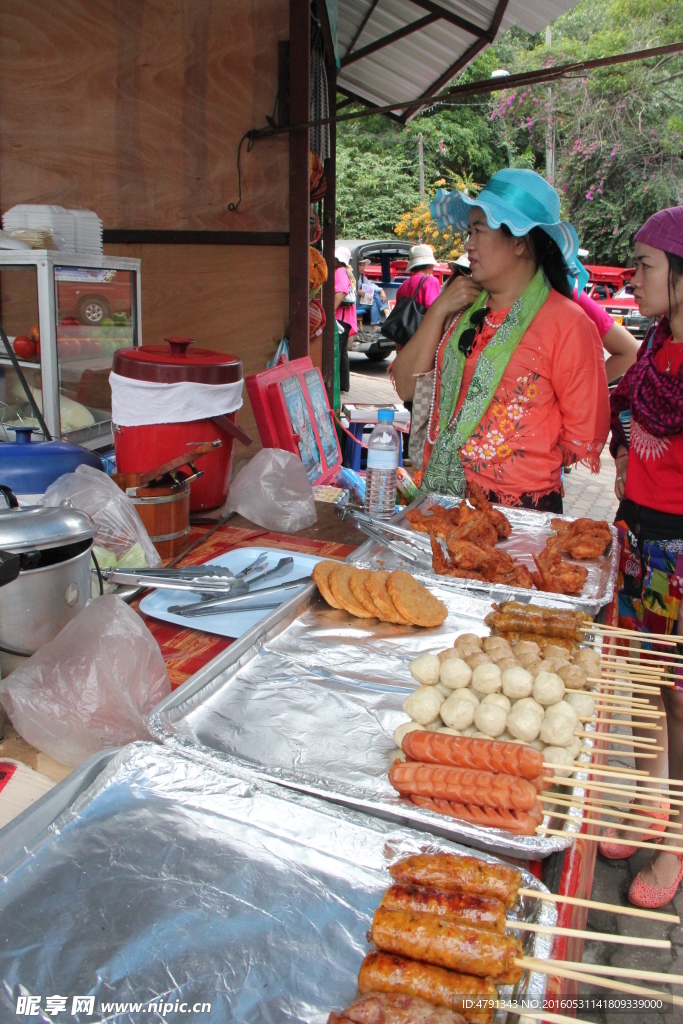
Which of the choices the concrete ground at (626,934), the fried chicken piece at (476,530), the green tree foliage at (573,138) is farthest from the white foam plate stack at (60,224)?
the green tree foliage at (573,138)

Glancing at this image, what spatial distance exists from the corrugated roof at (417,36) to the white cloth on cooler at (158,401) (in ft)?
16.5

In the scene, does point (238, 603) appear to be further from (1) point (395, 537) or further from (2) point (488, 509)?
(2) point (488, 509)

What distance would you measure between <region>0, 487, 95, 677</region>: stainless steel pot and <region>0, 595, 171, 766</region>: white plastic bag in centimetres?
6

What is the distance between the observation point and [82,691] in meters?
1.47

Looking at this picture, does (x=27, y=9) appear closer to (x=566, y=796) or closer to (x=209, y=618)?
(x=209, y=618)

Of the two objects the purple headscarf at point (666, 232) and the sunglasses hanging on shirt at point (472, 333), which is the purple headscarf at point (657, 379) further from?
the sunglasses hanging on shirt at point (472, 333)

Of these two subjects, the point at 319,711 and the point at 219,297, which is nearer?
the point at 319,711

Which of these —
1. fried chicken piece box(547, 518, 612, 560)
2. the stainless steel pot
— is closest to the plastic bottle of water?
fried chicken piece box(547, 518, 612, 560)

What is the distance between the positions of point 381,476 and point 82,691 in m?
1.73

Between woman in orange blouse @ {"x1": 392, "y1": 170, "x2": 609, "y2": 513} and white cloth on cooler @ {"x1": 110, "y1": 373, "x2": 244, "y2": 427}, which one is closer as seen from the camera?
white cloth on cooler @ {"x1": 110, "y1": 373, "x2": 244, "y2": 427}

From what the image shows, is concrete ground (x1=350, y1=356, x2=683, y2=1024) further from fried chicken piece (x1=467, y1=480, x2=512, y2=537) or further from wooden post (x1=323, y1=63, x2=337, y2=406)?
wooden post (x1=323, y1=63, x2=337, y2=406)

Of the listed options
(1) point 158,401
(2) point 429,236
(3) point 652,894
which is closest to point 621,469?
(3) point 652,894

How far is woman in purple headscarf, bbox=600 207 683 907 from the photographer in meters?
2.81

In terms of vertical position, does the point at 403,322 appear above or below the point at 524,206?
below
